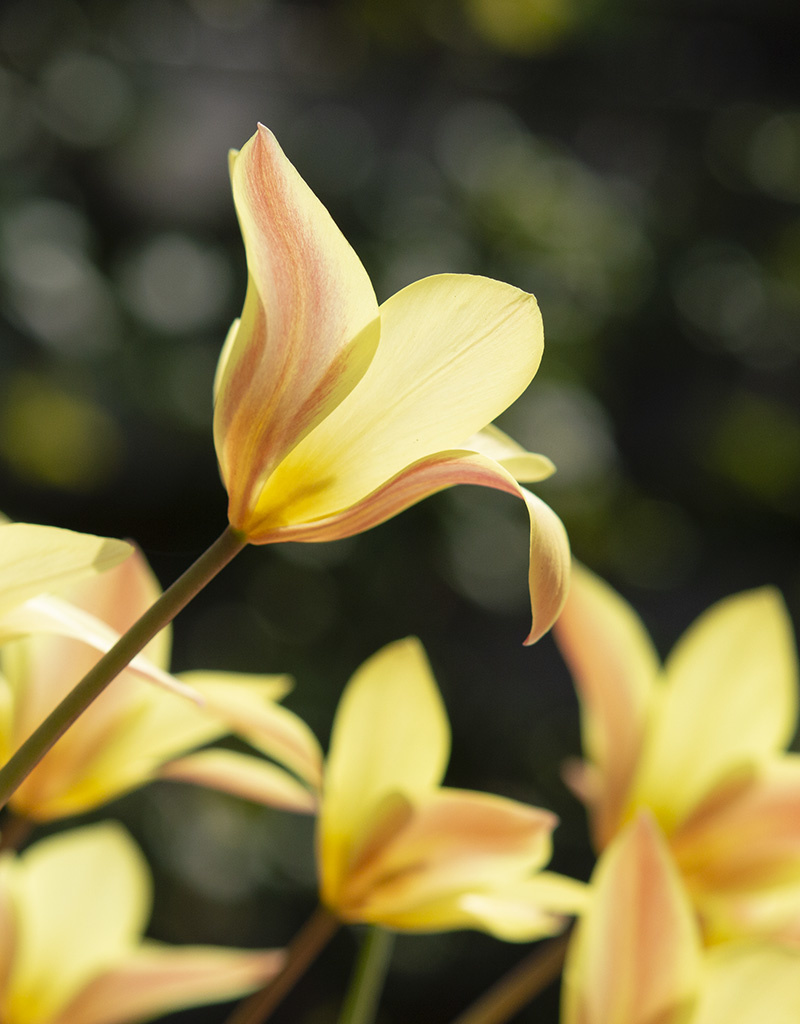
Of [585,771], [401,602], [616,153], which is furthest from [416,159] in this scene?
[585,771]

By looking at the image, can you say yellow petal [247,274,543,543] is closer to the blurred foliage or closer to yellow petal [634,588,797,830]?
yellow petal [634,588,797,830]

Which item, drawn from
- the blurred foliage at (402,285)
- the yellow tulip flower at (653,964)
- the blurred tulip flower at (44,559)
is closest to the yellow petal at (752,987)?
the yellow tulip flower at (653,964)

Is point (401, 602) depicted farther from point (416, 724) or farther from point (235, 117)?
point (416, 724)

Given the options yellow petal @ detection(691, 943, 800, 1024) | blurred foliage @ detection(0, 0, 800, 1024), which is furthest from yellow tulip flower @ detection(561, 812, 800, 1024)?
blurred foliage @ detection(0, 0, 800, 1024)

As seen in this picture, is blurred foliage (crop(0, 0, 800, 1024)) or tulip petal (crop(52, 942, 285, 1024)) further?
blurred foliage (crop(0, 0, 800, 1024))

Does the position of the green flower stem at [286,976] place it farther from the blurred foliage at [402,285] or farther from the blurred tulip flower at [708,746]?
the blurred foliage at [402,285]
